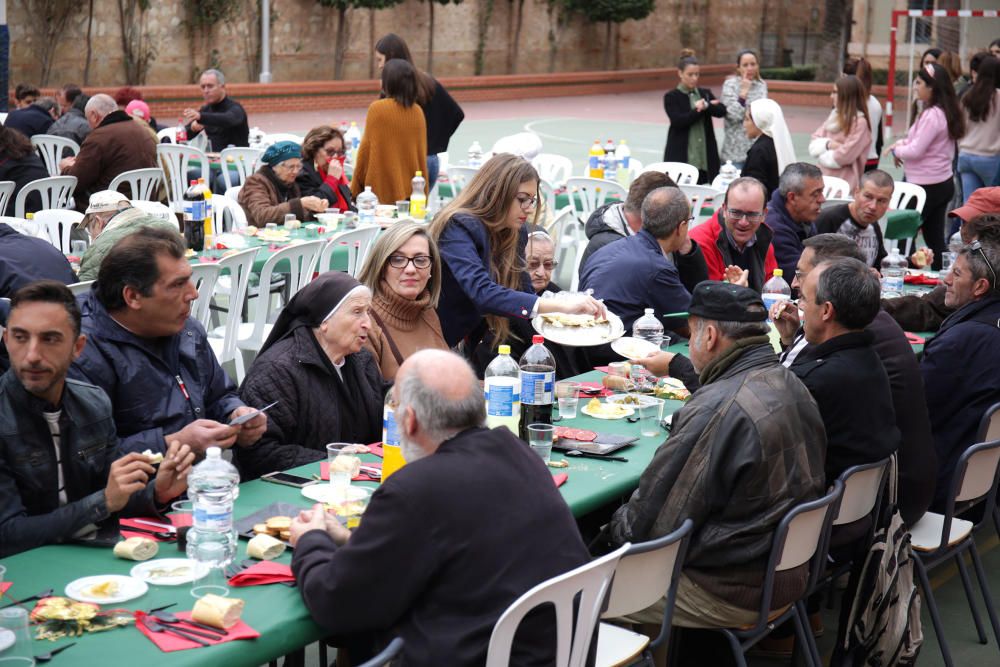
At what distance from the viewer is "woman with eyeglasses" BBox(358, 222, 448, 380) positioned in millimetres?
5042

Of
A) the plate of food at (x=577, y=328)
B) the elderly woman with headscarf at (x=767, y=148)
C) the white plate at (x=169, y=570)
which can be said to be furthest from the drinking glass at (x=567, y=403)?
the elderly woman with headscarf at (x=767, y=148)

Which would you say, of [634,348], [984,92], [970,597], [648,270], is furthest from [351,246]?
[984,92]

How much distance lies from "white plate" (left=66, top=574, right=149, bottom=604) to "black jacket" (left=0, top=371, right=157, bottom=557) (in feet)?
0.89

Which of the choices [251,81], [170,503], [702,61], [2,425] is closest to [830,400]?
[170,503]

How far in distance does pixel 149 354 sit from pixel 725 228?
4.01m

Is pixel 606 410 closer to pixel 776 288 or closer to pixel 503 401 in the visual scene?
pixel 503 401

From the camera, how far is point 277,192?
9023 mm

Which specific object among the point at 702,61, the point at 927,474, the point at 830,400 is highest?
the point at 702,61

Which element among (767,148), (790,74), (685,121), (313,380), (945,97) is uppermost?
(790,74)

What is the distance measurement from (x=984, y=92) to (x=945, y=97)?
65 centimetres

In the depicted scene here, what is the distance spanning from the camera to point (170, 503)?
3.64m

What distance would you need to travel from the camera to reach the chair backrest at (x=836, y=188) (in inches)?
427

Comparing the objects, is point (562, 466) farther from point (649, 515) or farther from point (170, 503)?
point (170, 503)

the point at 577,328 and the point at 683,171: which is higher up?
the point at 683,171
